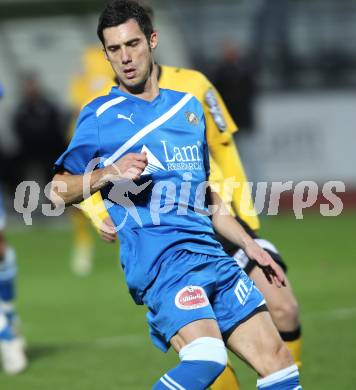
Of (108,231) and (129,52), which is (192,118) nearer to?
(129,52)

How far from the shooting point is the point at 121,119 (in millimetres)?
5191

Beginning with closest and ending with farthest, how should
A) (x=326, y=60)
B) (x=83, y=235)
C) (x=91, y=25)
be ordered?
(x=83, y=235) < (x=326, y=60) < (x=91, y=25)

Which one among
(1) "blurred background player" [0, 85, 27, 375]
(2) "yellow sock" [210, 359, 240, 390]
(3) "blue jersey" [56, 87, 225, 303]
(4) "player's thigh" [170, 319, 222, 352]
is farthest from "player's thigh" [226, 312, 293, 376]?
(1) "blurred background player" [0, 85, 27, 375]

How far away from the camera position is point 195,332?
4.91 metres

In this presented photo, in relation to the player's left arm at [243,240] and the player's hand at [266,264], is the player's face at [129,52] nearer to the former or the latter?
the player's left arm at [243,240]

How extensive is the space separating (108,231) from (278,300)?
3.52ft

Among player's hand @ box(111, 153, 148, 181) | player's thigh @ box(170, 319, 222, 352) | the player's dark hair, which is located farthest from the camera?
the player's dark hair

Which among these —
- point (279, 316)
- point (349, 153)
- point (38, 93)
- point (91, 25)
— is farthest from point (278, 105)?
point (279, 316)

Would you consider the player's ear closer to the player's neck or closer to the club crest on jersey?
the player's neck

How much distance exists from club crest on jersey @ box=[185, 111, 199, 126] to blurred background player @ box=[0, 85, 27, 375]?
2660mm

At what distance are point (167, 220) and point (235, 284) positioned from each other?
436mm

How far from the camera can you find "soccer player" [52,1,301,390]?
5.05 metres

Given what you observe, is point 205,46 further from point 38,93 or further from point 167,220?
point 167,220

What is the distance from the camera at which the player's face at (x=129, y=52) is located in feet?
16.8
